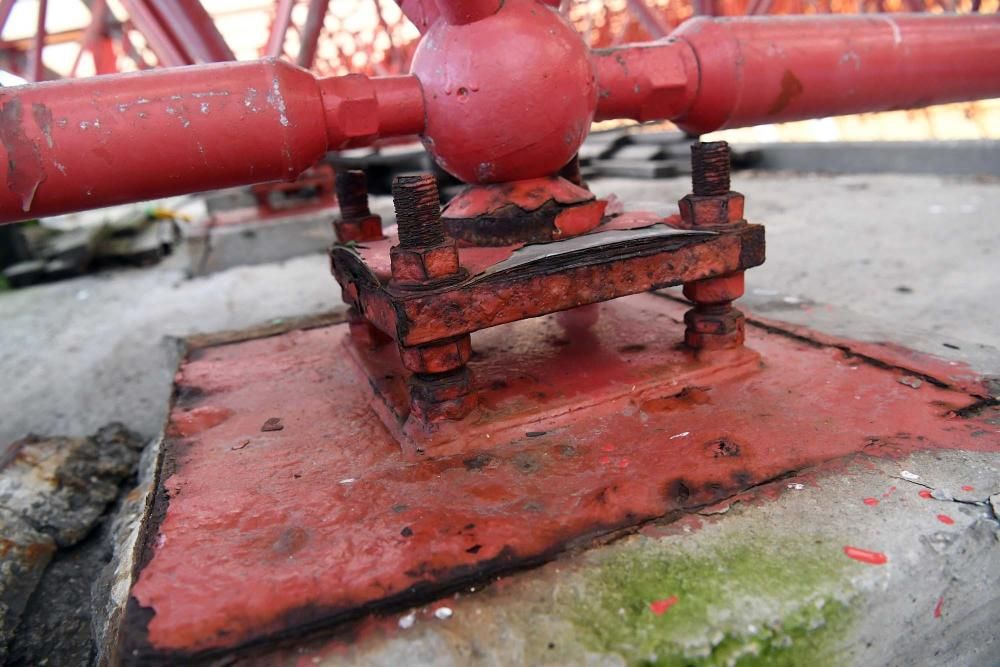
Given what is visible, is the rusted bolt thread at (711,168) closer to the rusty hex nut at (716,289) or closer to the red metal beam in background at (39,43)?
the rusty hex nut at (716,289)

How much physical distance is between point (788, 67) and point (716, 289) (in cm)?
55

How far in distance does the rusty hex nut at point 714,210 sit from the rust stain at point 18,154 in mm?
1210

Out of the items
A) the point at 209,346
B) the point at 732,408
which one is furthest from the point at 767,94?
the point at 209,346

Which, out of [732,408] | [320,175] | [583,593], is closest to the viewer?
[583,593]

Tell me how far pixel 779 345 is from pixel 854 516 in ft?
2.42

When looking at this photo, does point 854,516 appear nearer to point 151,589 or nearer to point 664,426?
point 664,426

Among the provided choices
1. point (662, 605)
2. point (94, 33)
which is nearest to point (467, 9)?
point (662, 605)

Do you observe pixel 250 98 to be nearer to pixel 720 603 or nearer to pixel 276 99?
pixel 276 99

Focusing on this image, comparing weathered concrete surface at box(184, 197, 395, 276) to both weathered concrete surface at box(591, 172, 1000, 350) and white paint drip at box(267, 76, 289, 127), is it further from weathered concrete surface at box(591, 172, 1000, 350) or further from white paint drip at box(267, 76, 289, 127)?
white paint drip at box(267, 76, 289, 127)

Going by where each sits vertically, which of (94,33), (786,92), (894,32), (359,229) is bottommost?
(359,229)

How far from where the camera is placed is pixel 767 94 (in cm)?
158

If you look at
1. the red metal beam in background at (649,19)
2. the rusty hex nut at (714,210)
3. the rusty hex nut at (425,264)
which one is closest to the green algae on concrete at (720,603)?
the rusty hex nut at (425,264)

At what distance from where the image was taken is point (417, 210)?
1.21 m

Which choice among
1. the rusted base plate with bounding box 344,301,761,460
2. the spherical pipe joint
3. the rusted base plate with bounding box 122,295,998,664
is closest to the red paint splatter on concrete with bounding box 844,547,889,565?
the rusted base plate with bounding box 122,295,998,664
